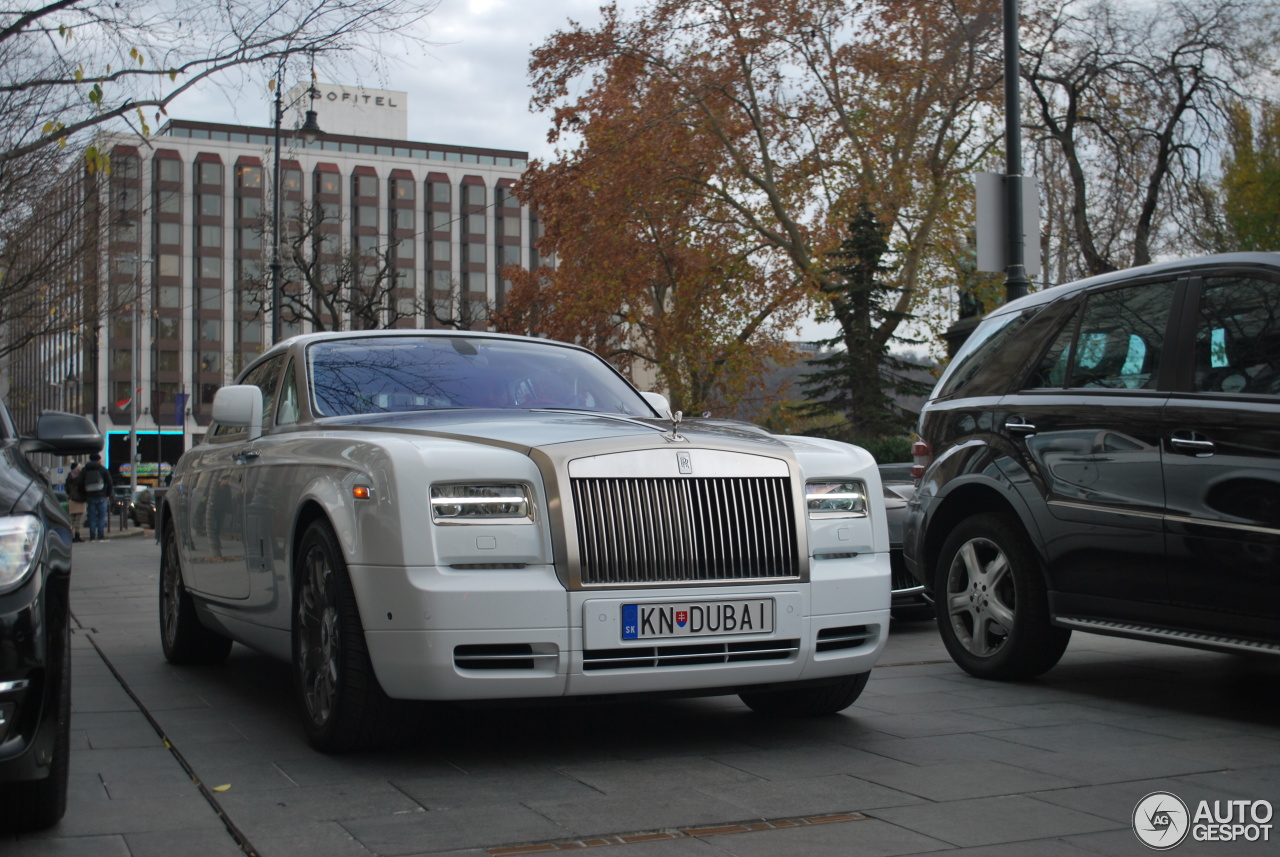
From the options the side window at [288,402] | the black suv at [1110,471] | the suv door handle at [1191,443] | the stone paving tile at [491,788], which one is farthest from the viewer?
the side window at [288,402]

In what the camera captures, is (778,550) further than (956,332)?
No

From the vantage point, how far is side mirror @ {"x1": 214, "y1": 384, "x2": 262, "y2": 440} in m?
6.32

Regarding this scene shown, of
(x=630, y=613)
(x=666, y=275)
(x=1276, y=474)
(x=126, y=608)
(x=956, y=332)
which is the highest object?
(x=666, y=275)

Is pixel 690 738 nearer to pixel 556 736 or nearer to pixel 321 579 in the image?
pixel 556 736

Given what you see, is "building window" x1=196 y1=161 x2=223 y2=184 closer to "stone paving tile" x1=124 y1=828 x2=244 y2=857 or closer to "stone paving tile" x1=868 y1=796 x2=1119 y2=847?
"stone paving tile" x1=124 y1=828 x2=244 y2=857

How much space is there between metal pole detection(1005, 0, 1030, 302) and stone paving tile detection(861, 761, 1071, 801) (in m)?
8.19

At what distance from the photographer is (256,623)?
604cm

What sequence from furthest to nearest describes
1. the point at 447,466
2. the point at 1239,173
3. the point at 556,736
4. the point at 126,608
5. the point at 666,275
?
1. the point at 1239,173
2. the point at 666,275
3. the point at 126,608
4. the point at 556,736
5. the point at 447,466

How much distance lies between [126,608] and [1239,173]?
41116 mm

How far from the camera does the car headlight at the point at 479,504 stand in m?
4.67

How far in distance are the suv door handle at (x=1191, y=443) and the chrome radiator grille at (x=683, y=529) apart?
1718mm

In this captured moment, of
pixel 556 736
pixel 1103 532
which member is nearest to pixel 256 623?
pixel 556 736

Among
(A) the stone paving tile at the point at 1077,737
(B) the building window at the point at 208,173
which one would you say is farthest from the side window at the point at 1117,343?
(B) the building window at the point at 208,173

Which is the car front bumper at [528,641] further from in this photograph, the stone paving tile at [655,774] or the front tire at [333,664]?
the stone paving tile at [655,774]
